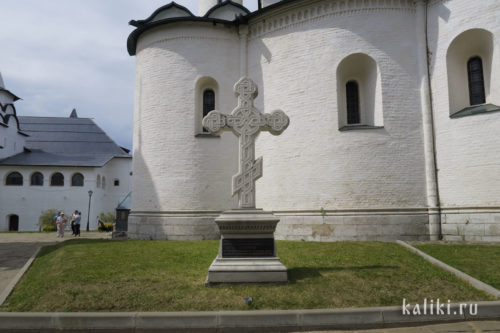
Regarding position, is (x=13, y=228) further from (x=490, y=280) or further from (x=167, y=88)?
(x=490, y=280)


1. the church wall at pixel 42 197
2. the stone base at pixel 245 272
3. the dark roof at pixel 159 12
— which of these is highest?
the dark roof at pixel 159 12

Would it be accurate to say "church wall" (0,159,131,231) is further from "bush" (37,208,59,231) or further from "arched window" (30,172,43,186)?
"bush" (37,208,59,231)

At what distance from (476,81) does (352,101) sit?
14.5 feet

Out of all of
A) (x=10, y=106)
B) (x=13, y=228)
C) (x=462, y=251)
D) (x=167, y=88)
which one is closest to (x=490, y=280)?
(x=462, y=251)

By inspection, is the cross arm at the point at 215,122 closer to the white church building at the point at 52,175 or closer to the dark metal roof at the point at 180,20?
the dark metal roof at the point at 180,20

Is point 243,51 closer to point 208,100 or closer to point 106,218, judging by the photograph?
point 208,100

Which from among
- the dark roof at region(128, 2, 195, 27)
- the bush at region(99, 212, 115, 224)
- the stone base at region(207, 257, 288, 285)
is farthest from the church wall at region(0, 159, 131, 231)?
the stone base at region(207, 257, 288, 285)

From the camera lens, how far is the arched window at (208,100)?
17359mm

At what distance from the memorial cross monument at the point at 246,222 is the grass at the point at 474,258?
3952 mm

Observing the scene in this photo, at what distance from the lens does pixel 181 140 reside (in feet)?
54.0

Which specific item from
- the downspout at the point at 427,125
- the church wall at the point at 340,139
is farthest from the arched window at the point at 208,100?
the downspout at the point at 427,125

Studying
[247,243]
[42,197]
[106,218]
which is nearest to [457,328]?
[247,243]

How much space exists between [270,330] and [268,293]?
0.96 meters

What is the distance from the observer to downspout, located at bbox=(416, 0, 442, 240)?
1328cm
